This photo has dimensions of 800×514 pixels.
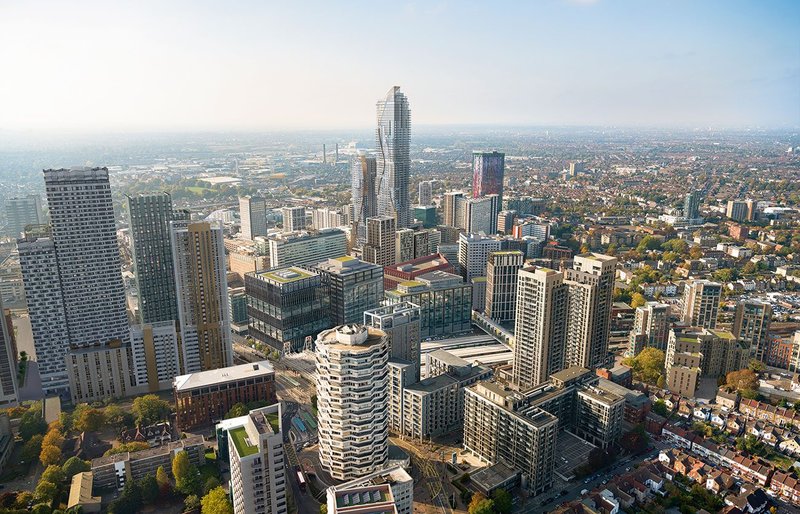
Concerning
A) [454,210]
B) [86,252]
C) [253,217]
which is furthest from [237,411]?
[454,210]

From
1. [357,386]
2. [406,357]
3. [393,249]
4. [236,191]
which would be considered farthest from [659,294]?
[236,191]

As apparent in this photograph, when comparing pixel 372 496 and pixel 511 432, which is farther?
pixel 511 432

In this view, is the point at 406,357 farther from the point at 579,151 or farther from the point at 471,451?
the point at 579,151

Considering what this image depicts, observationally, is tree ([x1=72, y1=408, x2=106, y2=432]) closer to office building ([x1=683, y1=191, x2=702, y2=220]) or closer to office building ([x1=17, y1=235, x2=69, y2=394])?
office building ([x1=17, y1=235, x2=69, y2=394])

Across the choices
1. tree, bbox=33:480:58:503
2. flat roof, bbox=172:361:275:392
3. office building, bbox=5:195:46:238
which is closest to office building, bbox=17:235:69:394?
flat roof, bbox=172:361:275:392

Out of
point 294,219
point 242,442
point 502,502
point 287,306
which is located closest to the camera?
point 242,442

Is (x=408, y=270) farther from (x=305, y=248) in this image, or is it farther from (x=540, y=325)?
(x=540, y=325)

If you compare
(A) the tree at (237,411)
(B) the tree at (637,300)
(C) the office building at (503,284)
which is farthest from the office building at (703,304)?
(A) the tree at (237,411)
